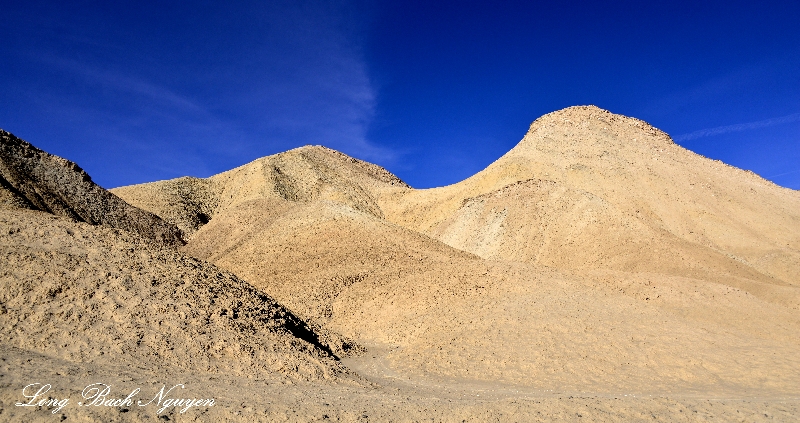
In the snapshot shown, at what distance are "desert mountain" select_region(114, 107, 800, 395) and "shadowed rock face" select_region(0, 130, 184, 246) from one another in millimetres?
3401

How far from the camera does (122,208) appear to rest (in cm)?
2730

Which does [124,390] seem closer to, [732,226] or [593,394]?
[593,394]

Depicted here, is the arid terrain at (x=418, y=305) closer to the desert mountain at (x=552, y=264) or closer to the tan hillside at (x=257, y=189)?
the desert mountain at (x=552, y=264)

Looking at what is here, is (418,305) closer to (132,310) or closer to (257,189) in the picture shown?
(132,310)

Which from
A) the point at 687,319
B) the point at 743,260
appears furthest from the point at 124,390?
the point at 743,260

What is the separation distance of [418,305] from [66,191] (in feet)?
63.9

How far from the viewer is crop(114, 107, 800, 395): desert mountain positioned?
11.5 metres

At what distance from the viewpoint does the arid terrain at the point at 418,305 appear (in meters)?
7.20

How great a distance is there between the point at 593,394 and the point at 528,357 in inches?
80.2

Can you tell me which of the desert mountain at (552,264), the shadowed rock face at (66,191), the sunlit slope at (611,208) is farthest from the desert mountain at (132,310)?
the sunlit slope at (611,208)

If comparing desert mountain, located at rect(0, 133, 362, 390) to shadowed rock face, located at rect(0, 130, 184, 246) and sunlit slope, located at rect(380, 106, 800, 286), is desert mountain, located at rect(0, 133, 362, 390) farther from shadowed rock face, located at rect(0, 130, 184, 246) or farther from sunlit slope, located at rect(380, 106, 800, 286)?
sunlit slope, located at rect(380, 106, 800, 286)

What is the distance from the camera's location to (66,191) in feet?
78.8

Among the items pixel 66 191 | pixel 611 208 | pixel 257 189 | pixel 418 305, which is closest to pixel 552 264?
pixel 611 208

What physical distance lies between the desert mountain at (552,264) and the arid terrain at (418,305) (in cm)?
10
